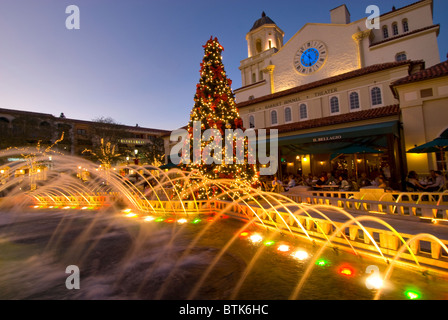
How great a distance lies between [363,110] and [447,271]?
20327 mm

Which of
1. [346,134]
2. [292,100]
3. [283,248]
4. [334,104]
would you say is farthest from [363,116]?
[283,248]

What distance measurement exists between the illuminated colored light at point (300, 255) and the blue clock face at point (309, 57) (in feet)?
94.3

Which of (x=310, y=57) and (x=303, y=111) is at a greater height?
(x=310, y=57)

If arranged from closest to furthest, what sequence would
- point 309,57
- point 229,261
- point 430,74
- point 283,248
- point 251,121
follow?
point 229,261
point 283,248
point 430,74
point 251,121
point 309,57

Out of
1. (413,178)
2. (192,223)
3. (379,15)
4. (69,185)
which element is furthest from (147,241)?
(379,15)

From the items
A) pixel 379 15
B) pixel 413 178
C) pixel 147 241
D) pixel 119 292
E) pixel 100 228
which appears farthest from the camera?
pixel 379 15

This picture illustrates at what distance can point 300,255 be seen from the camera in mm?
5031

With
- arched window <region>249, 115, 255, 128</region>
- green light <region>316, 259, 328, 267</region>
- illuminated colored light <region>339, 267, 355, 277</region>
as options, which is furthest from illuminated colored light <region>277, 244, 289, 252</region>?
arched window <region>249, 115, 255, 128</region>

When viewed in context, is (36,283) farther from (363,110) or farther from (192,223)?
(363,110)

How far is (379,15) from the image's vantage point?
100ft

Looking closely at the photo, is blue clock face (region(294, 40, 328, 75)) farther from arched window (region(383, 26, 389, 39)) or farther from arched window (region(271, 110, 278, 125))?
arched window (region(383, 26, 389, 39))

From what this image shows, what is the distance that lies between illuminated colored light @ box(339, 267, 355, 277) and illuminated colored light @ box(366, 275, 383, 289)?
28 cm

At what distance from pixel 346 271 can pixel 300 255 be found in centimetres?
102

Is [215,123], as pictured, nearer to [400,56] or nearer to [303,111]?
[303,111]
